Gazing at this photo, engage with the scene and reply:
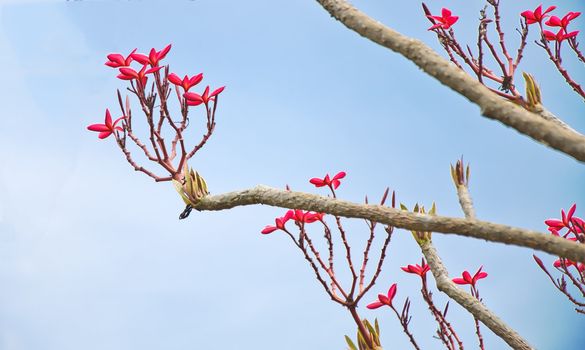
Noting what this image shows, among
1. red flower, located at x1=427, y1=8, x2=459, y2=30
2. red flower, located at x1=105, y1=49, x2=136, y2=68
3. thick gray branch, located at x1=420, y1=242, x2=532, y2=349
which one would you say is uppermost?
red flower, located at x1=427, y1=8, x2=459, y2=30

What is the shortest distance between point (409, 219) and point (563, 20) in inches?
89.7

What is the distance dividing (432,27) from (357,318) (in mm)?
1594

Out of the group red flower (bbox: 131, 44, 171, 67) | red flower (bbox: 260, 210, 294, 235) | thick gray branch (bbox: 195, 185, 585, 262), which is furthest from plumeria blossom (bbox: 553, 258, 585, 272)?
red flower (bbox: 131, 44, 171, 67)

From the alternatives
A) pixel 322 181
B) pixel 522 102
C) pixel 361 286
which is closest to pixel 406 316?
pixel 361 286

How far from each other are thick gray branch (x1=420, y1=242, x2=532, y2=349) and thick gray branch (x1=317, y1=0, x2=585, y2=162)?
1301 millimetres

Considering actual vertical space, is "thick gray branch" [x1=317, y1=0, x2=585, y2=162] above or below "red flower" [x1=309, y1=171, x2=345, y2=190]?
below

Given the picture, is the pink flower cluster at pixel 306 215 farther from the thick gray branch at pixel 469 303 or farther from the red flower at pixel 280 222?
the thick gray branch at pixel 469 303

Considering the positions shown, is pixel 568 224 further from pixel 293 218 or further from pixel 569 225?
pixel 293 218

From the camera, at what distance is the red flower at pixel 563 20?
11.7 feet

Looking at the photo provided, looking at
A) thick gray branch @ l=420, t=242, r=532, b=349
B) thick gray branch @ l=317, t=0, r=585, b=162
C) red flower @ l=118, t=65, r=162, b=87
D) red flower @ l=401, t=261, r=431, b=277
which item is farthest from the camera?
red flower @ l=401, t=261, r=431, b=277

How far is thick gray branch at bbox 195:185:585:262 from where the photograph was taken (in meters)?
1.70

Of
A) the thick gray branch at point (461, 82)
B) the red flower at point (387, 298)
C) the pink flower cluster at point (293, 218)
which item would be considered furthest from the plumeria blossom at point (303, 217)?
the thick gray branch at point (461, 82)

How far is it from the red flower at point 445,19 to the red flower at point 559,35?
0.57 meters

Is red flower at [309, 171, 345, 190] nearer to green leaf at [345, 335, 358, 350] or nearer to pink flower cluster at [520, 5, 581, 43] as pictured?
green leaf at [345, 335, 358, 350]
